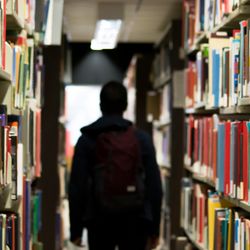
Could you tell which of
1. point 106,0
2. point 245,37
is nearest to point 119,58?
point 106,0

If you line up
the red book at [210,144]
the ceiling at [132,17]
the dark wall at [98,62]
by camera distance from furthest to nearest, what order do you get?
the dark wall at [98,62]
the ceiling at [132,17]
the red book at [210,144]

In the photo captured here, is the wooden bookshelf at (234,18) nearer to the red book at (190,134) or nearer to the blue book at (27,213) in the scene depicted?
the red book at (190,134)

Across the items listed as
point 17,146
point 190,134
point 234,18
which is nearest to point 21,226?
point 17,146

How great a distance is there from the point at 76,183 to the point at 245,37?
1.25 m

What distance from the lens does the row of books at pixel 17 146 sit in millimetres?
2391

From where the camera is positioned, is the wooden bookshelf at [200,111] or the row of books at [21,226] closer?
the row of books at [21,226]

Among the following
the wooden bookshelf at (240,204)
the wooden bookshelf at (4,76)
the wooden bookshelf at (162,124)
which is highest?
the wooden bookshelf at (4,76)

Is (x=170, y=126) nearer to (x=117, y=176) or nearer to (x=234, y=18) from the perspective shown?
(x=117, y=176)

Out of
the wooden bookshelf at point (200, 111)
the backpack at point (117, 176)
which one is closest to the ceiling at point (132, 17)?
the wooden bookshelf at point (200, 111)

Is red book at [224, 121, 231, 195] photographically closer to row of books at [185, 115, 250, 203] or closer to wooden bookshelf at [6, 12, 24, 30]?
row of books at [185, 115, 250, 203]

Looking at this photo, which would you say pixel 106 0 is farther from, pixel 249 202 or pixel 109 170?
pixel 249 202

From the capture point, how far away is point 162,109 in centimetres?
647

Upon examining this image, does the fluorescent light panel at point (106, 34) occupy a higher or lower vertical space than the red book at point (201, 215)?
higher

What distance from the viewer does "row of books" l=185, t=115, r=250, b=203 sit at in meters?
2.57
